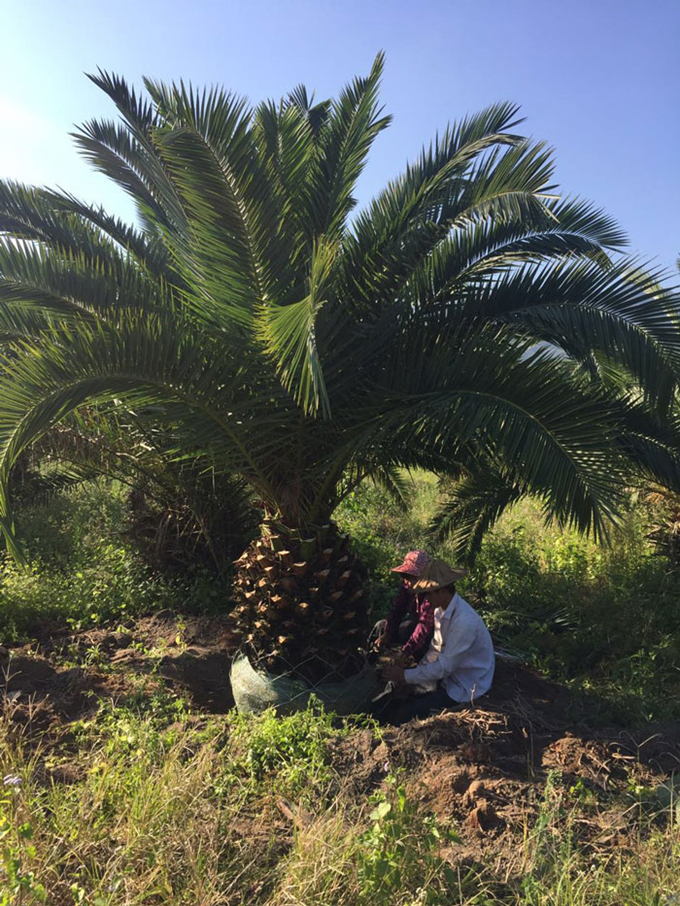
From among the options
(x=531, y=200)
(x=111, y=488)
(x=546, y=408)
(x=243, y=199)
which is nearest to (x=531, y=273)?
(x=531, y=200)

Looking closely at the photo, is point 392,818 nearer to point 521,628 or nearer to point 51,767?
point 51,767

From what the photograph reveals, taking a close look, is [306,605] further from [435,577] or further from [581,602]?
[581,602]

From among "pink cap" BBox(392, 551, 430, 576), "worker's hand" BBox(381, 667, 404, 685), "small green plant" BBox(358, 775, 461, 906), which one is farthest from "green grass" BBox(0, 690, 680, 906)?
"pink cap" BBox(392, 551, 430, 576)

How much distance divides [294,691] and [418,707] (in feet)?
2.75

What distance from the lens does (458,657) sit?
4.73m

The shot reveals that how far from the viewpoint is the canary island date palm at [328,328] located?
13.5 ft

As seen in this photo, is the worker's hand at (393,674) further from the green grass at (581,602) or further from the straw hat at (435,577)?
the green grass at (581,602)

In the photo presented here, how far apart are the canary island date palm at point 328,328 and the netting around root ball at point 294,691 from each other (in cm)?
11

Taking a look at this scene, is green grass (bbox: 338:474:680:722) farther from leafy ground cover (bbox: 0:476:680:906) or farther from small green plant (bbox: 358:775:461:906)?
small green plant (bbox: 358:775:461:906)

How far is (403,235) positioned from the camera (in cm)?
495

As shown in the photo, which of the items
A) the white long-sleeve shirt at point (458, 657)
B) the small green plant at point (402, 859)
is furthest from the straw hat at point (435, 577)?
the small green plant at point (402, 859)

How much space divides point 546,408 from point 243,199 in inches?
84.8

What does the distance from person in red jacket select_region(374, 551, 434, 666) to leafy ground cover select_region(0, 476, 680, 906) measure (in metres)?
0.65

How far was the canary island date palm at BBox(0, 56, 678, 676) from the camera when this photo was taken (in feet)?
13.5
